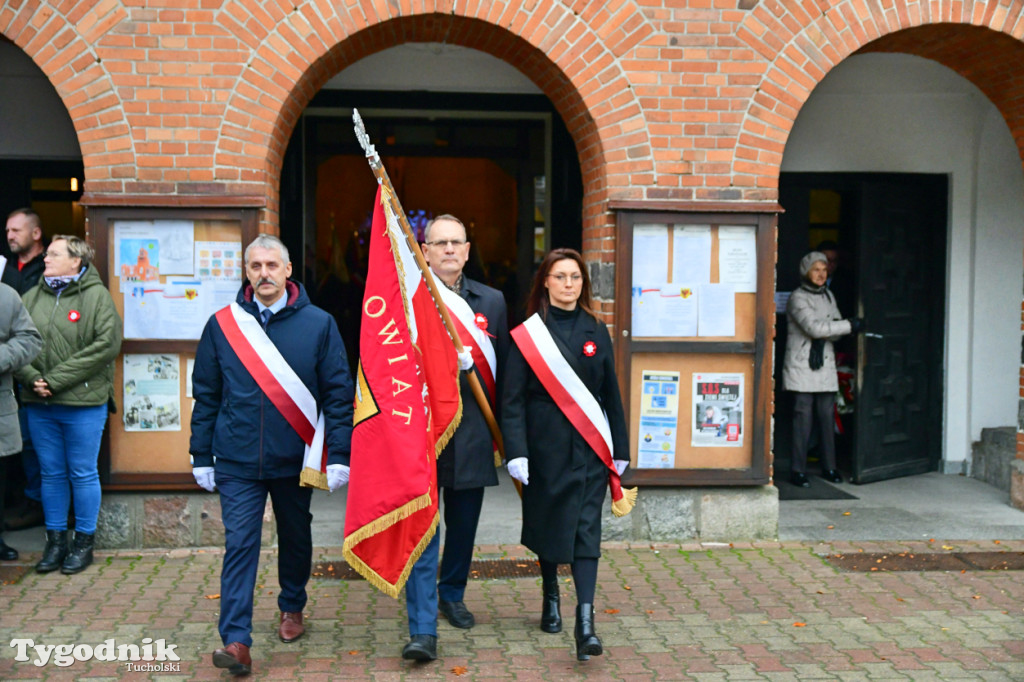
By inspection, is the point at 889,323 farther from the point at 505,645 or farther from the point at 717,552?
the point at 505,645

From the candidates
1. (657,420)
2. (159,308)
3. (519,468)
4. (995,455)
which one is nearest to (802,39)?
(657,420)

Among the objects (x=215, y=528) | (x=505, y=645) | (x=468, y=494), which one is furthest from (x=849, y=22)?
(x=215, y=528)

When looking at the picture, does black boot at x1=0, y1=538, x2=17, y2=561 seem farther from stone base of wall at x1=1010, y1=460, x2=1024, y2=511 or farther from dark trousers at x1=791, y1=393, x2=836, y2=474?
stone base of wall at x1=1010, y1=460, x2=1024, y2=511

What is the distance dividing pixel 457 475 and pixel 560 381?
2.11 ft

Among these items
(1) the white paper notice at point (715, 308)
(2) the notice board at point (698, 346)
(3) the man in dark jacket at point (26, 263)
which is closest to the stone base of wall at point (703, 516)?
(2) the notice board at point (698, 346)

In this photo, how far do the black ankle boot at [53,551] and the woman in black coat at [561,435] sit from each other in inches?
114

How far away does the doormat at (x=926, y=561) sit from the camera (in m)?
5.97

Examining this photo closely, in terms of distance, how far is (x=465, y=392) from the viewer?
466 centimetres

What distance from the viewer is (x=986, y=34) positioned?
660 cm

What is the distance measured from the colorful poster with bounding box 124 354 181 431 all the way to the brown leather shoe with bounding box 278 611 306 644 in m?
1.96

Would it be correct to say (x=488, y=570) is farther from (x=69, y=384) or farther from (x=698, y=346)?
(x=69, y=384)

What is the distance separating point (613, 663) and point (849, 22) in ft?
14.1

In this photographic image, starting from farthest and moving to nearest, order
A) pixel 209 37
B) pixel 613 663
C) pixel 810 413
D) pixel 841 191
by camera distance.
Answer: pixel 841 191
pixel 810 413
pixel 209 37
pixel 613 663

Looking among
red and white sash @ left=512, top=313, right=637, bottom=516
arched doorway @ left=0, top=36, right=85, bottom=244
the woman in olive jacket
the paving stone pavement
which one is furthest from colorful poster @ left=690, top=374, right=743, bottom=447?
arched doorway @ left=0, top=36, right=85, bottom=244
